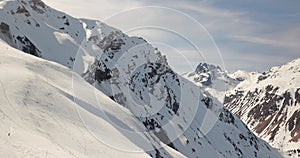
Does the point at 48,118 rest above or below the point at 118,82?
above

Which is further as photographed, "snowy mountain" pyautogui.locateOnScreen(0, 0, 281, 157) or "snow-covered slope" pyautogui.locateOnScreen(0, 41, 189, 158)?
"snowy mountain" pyautogui.locateOnScreen(0, 0, 281, 157)

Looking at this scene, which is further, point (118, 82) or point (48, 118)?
point (118, 82)

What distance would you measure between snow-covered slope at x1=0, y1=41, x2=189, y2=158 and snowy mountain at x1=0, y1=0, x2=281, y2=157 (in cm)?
25

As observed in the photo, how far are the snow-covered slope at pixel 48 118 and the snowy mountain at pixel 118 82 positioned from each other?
0.83 ft

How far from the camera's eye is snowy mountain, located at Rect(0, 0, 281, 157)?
136 feet

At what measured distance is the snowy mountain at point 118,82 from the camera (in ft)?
136

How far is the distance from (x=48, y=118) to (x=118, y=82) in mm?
84689

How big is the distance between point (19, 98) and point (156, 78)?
143164mm

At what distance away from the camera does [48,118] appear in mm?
27422

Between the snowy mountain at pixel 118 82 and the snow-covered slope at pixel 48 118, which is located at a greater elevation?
the snow-covered slope at pixel 48 118

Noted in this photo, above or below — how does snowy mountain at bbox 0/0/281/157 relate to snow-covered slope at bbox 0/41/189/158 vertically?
below

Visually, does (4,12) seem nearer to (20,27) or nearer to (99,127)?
(20,27)

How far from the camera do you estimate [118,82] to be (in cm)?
11206

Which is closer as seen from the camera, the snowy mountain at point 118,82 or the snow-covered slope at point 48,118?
the snow-covered slope at point 48,118
